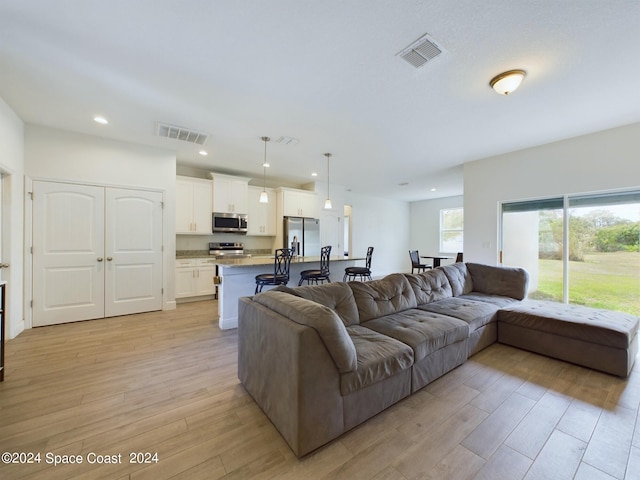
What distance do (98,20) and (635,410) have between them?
482cm

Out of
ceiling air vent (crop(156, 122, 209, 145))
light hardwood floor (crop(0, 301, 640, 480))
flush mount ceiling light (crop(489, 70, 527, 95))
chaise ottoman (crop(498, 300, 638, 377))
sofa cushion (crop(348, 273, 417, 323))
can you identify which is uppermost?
ceiling air vent (crop(156, 122, 209, 145))

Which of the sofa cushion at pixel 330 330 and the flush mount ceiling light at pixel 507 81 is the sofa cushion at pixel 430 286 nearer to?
the sofa cushion at pixel 330 330

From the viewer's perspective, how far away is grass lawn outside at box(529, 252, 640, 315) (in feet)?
11.6

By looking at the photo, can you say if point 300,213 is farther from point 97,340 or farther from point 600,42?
point 600,42

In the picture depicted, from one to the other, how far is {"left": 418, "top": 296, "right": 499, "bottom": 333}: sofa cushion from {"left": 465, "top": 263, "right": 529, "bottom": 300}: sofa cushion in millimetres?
734

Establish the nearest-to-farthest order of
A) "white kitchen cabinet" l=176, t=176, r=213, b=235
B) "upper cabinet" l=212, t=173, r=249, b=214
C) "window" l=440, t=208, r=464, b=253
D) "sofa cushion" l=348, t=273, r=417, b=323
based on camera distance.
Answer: "sofa cushion" l=348, t=273, r=417, b=323 → "white kitchen cabinet" l=176, t=176, r=213, b=235 → "upper cabinet" l=212, t=173, r=249, b=214 → "window" l=440, t=208, r=464, b=253

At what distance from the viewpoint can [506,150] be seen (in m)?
4.45

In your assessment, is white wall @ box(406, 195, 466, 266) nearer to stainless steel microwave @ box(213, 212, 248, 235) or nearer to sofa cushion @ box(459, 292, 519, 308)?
sofa cushion @ box(459, 292, 519, 308)

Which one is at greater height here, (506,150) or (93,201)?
(506,150)

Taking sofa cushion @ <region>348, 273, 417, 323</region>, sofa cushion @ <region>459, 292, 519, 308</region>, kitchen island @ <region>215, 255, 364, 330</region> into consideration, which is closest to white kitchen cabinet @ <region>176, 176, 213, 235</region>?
kitchen island @ <region>215, 255, 364, 330</region>

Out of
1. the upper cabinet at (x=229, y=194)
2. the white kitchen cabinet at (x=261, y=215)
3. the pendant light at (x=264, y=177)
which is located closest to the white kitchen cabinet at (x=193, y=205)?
the upper cabinet at (x=229, y=194)

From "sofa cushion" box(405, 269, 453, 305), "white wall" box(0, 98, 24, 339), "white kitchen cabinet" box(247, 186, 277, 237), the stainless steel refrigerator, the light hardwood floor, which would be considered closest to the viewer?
the light hardwood floor

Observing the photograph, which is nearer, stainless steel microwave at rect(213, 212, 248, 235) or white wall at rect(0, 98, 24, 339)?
white wall at rect(0, 98, 24, 339)

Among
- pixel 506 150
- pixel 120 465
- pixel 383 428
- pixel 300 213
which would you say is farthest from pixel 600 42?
pixel 300 213
